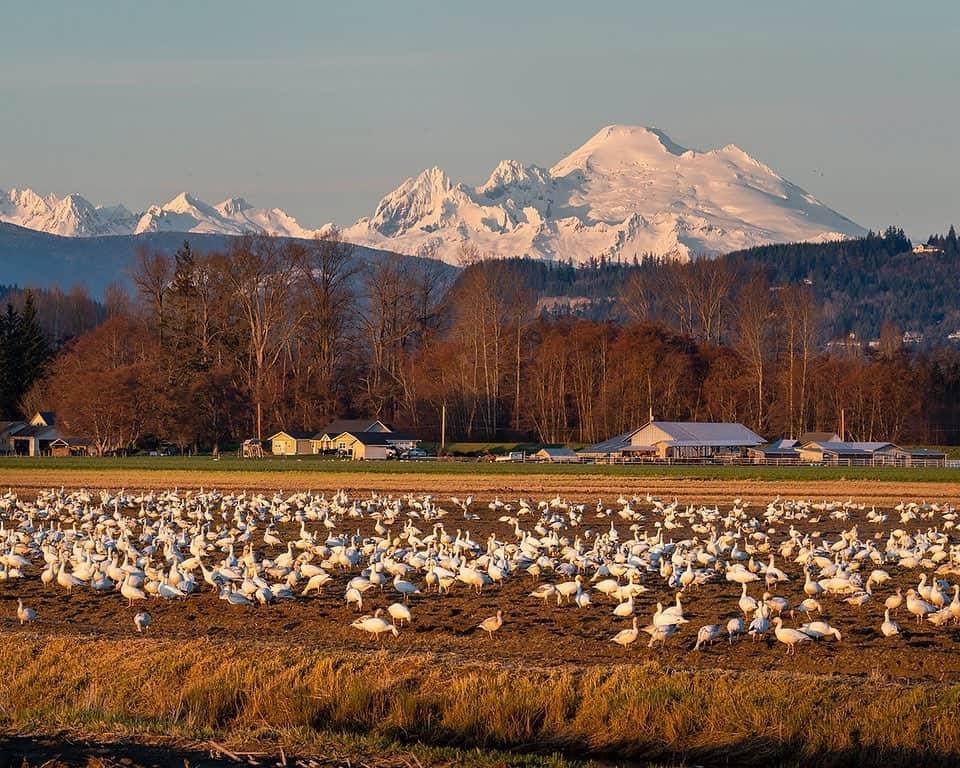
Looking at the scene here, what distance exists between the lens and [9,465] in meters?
79.8

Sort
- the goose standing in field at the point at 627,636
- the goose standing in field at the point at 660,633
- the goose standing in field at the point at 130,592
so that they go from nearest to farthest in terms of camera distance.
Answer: the goose standing in field at the point at 627,636, the goose standing in field at the point at 660,633, the goose standing in field at the point at 130,592

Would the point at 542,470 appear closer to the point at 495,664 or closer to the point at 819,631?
the point at 819,631

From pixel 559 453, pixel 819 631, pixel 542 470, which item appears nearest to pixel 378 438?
pixel 559 453

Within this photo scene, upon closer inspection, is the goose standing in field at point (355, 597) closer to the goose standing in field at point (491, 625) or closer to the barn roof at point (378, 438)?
the goose standing in field at point (491, 625)

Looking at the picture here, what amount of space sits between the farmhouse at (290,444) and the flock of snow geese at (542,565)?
6493 cm

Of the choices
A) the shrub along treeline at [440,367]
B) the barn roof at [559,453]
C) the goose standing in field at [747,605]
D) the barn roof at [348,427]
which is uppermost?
the shrub along treeline at [440,367]

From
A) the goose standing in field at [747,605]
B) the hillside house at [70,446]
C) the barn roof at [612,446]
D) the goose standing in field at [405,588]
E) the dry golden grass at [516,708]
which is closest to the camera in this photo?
the dry golden grass at [516,708]

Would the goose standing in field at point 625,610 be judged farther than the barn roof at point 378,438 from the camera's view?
Result: No

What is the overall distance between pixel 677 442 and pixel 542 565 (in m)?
69.4

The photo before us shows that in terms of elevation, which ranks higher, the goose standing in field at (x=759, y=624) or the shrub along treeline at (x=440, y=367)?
the shrub along treeline at (x=440, y=367)

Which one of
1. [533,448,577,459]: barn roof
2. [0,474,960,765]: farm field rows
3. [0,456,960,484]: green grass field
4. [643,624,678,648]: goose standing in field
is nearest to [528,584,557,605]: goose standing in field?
[0,474,960,765]: farm field rows

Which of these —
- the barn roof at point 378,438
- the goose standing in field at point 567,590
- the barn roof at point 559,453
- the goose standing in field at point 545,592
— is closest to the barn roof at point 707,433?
the barn roof at point 559,453

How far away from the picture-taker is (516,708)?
13789 millimetres

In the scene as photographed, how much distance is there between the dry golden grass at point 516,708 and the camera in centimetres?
1319
